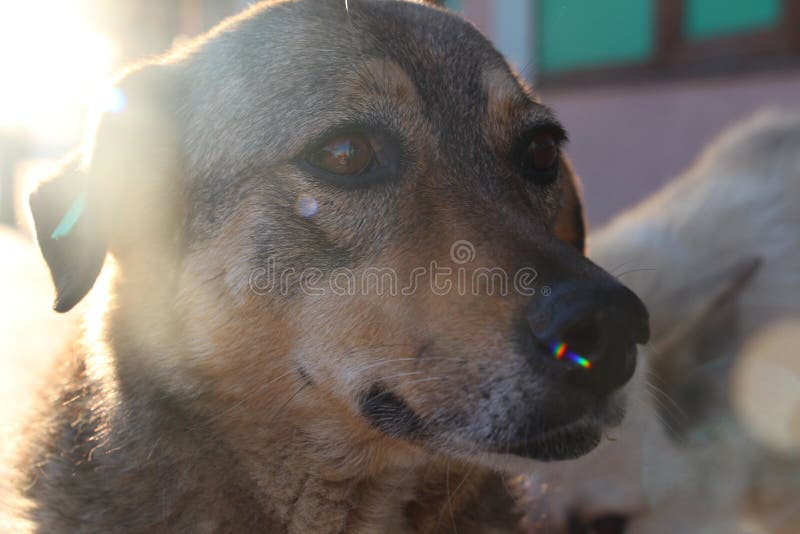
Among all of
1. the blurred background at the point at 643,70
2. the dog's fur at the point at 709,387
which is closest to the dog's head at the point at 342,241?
the dog's fur at the point at 709,387

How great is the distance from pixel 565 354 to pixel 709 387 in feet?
6.12

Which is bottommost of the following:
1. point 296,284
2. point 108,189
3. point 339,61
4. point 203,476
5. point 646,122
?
point 646,122

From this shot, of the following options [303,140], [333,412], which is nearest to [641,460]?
[333,412]

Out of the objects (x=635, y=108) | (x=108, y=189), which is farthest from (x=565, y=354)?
(x=635, y=108)

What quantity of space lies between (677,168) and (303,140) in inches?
227

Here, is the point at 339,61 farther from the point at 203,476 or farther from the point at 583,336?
the point at 203,476

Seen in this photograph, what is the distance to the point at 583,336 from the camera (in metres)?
1.77

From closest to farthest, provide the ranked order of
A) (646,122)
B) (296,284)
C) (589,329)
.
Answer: (589,329), (296,284), (646,122)

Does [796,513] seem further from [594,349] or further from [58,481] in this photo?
[58,481]

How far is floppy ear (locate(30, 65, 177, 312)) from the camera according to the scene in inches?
88.7

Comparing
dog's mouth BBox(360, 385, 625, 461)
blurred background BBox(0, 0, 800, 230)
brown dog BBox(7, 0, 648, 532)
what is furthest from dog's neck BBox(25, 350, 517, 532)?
blurred background BBox(0, 0, 800, 230)

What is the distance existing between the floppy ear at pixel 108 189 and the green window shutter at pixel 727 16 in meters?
5.65

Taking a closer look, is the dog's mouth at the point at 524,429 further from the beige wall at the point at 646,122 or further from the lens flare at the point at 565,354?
the beige wall at the point at 646,122

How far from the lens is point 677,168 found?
729 cm
